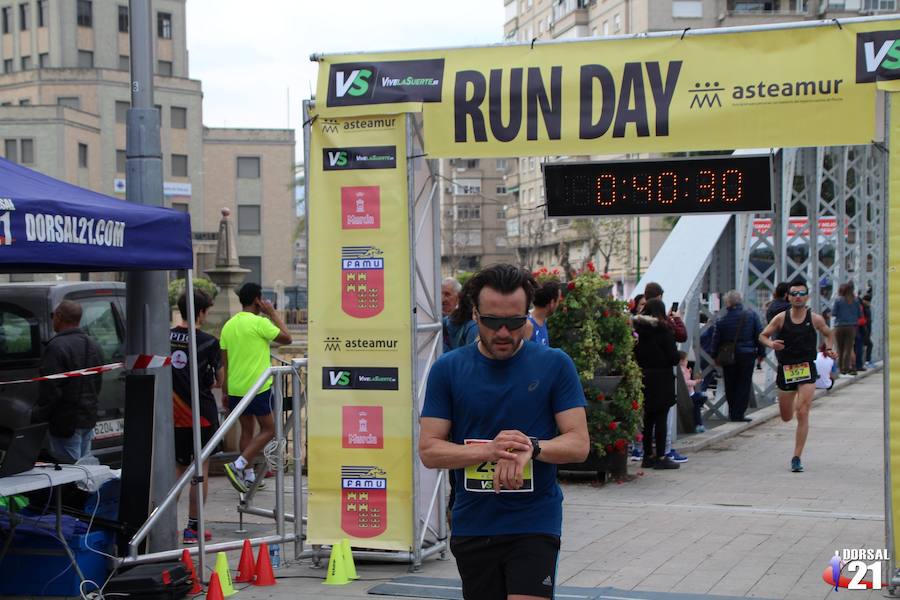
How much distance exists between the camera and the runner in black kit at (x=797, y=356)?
38.6ft

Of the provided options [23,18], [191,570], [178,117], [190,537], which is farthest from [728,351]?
[23,18]

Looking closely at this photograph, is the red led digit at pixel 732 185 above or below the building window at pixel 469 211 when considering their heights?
below

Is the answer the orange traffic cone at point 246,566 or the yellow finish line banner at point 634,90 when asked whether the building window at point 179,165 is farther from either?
the orange traffic cone at point 246,566

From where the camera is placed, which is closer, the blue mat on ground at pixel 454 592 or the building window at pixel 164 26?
the blue mat on ground at pixel 454 592

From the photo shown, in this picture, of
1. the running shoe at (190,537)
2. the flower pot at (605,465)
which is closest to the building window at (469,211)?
the flower pot at (605,465)

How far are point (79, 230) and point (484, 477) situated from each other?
3.16 meters

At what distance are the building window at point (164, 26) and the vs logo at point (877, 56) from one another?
7258 centimetres

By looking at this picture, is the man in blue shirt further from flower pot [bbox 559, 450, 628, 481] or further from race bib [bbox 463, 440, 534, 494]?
flower pot [bbox 559, 450, 628, 481]

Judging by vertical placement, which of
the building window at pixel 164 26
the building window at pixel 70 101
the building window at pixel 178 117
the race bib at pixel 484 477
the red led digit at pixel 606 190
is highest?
the building window at pixel 164 26

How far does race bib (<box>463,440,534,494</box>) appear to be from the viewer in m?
4.30

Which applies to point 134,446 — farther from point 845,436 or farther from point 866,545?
point 845,436

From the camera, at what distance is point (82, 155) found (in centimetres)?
6862

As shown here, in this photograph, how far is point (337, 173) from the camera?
8.02m

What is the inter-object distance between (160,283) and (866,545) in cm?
547
